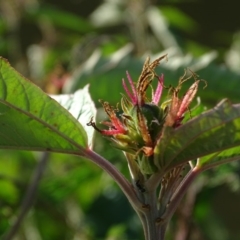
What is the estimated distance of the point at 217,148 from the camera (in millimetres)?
543

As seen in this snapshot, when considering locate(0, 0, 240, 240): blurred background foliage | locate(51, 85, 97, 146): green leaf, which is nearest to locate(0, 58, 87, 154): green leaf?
locate(51, 85, 97, 146): green leaf

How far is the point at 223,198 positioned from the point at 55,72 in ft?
7.13

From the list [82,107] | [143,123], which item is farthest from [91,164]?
[143,123]

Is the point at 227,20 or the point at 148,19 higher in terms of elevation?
the point at 227,20

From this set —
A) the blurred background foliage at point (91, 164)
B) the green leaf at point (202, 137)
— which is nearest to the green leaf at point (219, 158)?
the green leaf at point (202, 137)

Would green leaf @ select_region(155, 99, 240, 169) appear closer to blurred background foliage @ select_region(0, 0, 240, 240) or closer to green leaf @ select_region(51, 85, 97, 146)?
green leaf @ select_region(51, 85, 97, 146)

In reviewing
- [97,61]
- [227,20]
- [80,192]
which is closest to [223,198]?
[227,20]

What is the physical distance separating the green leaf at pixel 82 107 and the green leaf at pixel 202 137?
9 centimetres

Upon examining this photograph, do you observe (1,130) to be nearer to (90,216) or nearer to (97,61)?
(97,61)

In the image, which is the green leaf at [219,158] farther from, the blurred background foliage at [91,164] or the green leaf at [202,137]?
the blurred background foliage at [91,164]

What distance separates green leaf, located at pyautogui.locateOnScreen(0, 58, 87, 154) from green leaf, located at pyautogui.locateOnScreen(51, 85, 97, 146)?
0.02 m

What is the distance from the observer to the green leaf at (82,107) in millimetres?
612

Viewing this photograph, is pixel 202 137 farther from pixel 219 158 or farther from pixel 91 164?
pixel 91 164

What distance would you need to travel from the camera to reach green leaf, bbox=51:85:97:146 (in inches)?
24.1
